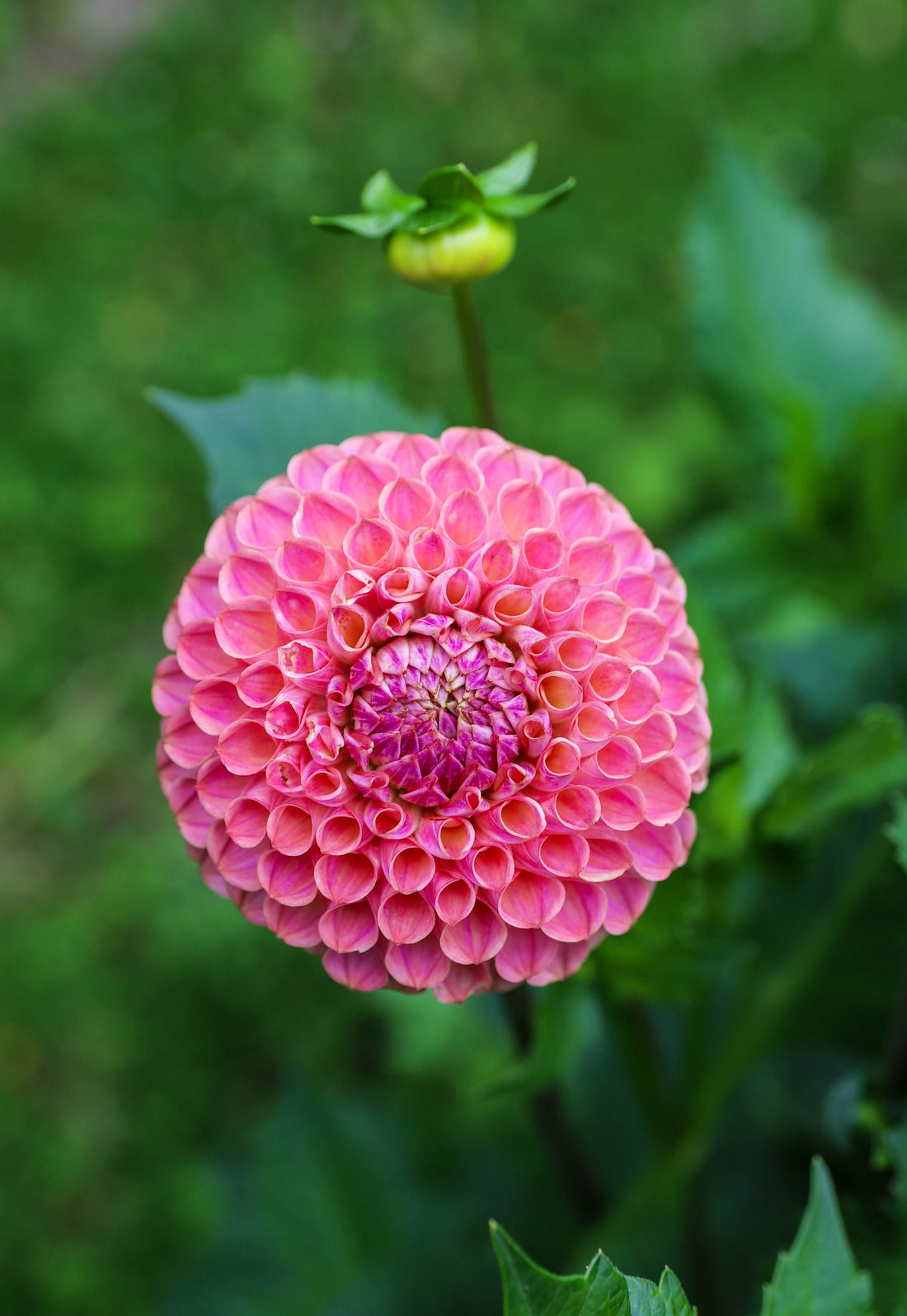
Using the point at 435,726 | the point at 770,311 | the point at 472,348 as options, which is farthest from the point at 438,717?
the point at 770,311

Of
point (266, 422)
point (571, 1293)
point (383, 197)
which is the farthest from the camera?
point (266, 422)

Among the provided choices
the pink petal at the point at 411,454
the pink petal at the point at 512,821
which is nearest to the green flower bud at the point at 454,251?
the pink petal at the point at 411,454

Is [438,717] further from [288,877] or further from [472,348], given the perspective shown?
[472,348]

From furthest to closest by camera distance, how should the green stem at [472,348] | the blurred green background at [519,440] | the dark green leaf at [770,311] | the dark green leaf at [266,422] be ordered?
the dark green leaf at [770,311] < the blurred green background at [519,440] < the dark green leaf at [266,422] < the green stem at [472,348]

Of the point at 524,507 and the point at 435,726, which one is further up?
the point at 524,507

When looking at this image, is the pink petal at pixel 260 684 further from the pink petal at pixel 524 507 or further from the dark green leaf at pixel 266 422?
the dark green leaf at pixel 266 422

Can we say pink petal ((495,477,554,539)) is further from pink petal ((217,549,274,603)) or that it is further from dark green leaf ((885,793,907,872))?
dark green leaf ((885,793,907,872))

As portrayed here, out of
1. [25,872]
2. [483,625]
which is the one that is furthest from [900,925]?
[25,872]

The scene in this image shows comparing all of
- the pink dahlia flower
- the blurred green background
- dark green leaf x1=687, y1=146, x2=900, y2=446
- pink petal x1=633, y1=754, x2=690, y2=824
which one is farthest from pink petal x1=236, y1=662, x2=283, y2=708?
dark green leaf x1=687, y1=146, x2=900, y2=446
